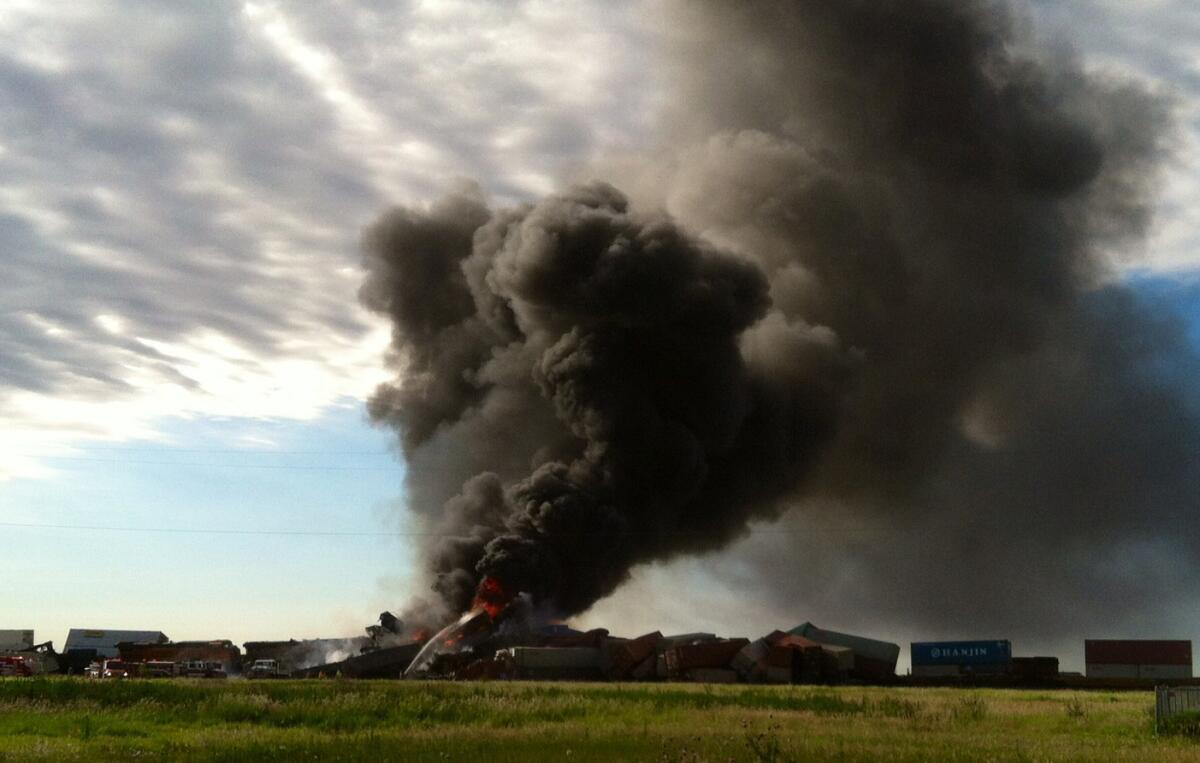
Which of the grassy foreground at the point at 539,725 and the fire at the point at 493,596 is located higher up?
the fire at the point at 493,596

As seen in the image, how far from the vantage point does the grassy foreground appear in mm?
26312

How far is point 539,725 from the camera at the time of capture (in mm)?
33500

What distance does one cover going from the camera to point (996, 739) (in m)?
30.2

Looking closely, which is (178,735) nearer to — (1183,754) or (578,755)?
(578,755)

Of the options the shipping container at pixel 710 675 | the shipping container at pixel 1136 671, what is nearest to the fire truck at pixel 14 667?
the shipping container at pixel 710 675

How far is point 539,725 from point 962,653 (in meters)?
57.5

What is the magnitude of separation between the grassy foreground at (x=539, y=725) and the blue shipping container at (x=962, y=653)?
112ft

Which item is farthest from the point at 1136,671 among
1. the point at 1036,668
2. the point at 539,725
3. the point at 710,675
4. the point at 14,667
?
the point at 14,667

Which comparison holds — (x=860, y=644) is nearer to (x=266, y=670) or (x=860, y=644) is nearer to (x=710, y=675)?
(x=710, y=675)

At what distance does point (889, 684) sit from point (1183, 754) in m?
47.5

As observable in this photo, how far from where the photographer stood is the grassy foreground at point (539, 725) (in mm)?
26312

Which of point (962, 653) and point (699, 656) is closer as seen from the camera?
point (699, 656)

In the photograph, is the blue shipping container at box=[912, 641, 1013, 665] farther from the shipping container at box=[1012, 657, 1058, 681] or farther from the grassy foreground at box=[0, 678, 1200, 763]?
the grassy foreground at box=[0, 678, 1200, 763]

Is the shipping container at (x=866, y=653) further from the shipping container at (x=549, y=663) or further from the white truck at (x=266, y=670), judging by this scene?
the white truck at (x=266, y=670)
